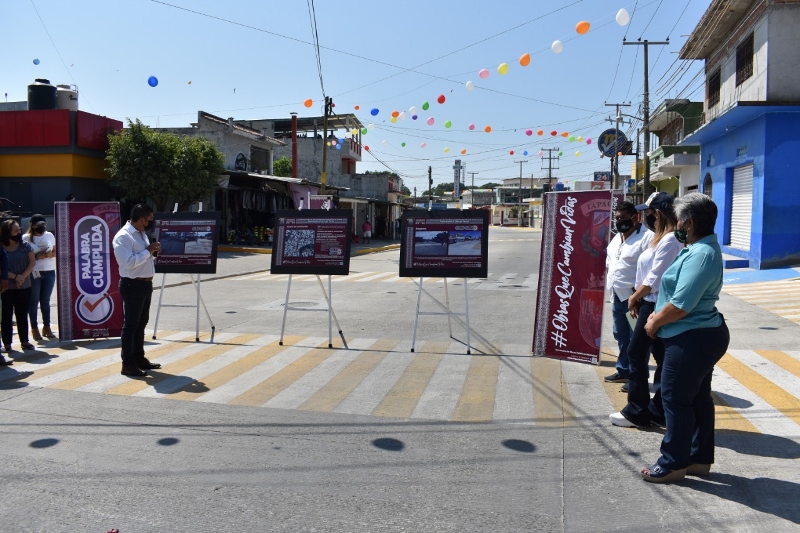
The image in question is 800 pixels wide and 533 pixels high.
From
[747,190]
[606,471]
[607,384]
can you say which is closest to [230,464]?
[606,471]

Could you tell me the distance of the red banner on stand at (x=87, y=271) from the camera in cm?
941

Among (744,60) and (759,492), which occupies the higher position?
(744,60)

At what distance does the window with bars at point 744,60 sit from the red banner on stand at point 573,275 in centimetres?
1707

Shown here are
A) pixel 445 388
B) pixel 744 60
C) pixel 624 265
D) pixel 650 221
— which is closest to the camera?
pixel 650 221

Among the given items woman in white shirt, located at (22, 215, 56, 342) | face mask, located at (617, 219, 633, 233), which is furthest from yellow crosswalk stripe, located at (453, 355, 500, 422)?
woman in white shirt, located at (22, 215, 56, 342)

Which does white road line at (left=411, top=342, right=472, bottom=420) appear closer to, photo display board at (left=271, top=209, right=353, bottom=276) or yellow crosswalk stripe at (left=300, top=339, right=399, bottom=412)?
yellow crosswalk stripe at (left=300, top=339, right=399, bottom=412)

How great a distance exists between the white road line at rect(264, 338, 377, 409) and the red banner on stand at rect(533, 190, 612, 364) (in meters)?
2.45

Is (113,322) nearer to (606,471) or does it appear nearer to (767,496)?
(606,471)

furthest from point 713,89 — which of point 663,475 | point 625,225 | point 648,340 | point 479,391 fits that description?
point 663,475

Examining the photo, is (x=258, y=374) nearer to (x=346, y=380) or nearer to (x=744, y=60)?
(x=346, y=380)

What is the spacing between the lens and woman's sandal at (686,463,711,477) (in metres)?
4.54

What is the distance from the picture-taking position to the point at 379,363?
8242mm

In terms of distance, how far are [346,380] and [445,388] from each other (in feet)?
3.75

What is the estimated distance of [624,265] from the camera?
6902 mm
